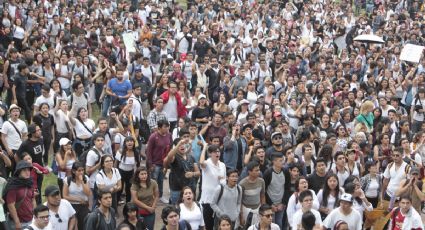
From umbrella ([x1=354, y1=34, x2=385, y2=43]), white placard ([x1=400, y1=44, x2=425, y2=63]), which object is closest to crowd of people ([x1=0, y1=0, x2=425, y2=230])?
white placard ([x1=400, y1=44, x2=425, y2=63])

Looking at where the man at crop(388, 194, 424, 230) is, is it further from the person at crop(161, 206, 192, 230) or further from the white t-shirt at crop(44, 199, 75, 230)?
the white t-shirt at crop(44, 199, 75, 230)

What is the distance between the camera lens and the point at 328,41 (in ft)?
68.3

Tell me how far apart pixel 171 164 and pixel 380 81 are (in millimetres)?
7143

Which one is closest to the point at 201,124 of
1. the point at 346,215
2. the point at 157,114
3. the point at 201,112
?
the point at 201,112

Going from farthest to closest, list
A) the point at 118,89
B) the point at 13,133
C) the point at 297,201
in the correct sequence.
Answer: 1. the point at 118,89
2. the point at 13,133
3. the point at 297,201

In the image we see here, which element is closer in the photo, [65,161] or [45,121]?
[65,161]

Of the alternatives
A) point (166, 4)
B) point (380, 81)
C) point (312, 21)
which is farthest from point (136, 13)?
point (380, 81)

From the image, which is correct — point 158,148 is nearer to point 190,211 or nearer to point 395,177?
point 190,211

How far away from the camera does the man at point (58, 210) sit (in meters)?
8.34

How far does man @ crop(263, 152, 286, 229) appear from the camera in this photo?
32.1 ft

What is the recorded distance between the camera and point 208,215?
Answer: 9.83 metres

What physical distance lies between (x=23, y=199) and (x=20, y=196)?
5cm

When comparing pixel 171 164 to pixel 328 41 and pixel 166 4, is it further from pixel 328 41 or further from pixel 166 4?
pixel 166 4

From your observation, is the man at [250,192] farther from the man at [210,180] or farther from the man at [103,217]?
the man at [103,217]
